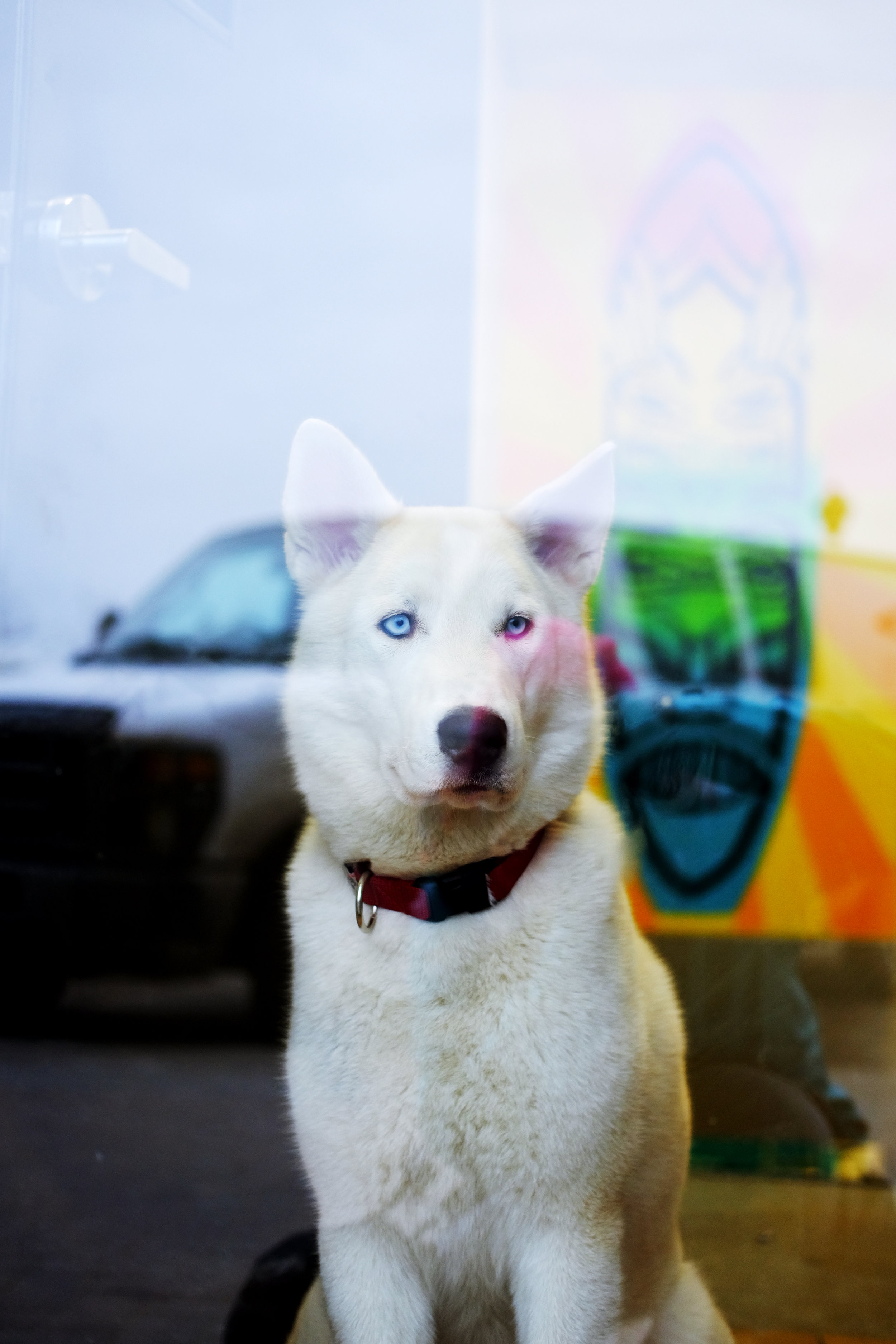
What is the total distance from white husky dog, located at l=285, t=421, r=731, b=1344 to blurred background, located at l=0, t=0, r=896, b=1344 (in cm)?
34

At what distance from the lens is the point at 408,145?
2004 mm

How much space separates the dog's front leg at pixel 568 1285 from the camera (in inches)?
55.7

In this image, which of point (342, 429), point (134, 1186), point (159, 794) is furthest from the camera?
point (159, 794)

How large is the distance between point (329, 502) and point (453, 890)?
0.63 meters

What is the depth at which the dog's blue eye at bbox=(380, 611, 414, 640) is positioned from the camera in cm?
147

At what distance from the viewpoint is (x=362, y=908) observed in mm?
1573

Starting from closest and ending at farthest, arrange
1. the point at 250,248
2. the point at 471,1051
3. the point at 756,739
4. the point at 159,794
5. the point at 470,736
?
1. the point at 470,736
2. the point at 471,1051
3. the point at 250,248
4. the point at 159,794
5. the point at 756,739

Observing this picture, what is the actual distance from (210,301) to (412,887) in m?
1.25

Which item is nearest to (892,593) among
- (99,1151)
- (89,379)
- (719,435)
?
(719,435)

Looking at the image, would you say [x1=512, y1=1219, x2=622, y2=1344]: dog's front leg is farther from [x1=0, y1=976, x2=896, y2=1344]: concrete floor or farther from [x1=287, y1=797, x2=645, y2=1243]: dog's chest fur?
[x1=0, y1=976, x2=896, y2=1344]: concrete floor

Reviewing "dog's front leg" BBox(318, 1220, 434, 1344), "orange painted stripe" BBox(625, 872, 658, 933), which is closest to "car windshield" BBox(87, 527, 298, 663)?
"orange painted stripe" BBox(625, 872, 658, 933)

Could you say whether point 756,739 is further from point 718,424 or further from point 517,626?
point 517,626

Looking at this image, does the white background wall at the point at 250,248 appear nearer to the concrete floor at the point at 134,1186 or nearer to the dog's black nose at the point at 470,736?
the dog's black nose at the point at 470,736

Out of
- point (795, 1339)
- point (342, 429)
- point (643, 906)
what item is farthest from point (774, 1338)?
point (342, 429)
